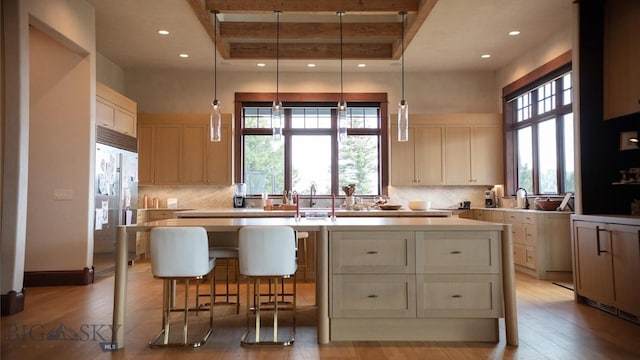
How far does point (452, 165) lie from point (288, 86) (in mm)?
3043

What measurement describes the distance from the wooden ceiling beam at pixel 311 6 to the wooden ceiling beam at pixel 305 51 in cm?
149

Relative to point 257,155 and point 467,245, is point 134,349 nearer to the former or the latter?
point 467,245

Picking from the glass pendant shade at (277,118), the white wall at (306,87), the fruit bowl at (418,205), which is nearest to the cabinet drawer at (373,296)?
the glass pendant shade at (277,118)

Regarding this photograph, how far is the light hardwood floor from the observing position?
108 inches

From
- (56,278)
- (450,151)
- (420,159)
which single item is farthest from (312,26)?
(56,278)

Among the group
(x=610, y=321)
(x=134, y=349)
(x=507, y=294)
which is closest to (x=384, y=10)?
(x=507, y=294)

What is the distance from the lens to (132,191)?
6.18 m

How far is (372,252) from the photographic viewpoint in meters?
2.96

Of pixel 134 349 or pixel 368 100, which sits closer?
pixel 134 349

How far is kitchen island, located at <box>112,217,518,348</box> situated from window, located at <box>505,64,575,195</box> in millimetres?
3161

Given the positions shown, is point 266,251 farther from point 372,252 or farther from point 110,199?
point 110,199

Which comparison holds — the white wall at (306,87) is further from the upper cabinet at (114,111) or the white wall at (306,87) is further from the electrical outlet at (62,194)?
the electrical outlet at (62,194)

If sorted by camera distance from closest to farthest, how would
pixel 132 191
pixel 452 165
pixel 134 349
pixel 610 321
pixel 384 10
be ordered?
pixel 134 349, pixel 610 321, pixel 384 10, pixel 132 191, pixel 452 165

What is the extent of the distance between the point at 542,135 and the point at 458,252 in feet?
13.4
